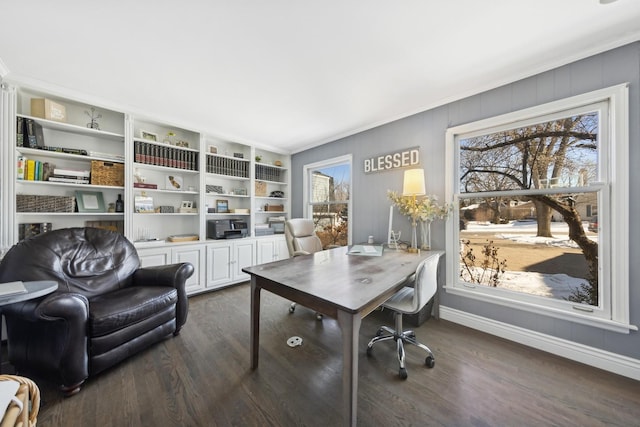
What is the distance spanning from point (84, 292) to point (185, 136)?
7.71 feet

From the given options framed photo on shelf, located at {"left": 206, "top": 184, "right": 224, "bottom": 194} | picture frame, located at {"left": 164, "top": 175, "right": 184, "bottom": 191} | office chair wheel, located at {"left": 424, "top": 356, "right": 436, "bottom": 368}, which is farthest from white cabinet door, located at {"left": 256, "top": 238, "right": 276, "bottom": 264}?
office chair wheel, located at {"left": 424, "top": 356, "right": 436, "bottom": 368}

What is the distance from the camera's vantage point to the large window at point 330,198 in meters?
3.61

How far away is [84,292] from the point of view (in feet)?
6.21

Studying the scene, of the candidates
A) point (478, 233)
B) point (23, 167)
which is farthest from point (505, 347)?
point (23, 167)

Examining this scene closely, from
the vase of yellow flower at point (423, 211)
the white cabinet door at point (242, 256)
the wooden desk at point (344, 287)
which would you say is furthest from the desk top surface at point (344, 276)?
the white cabinet door at point (242, 256)

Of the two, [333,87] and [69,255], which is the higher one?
[333,87]

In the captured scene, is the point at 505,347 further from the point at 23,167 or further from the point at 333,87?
the point at 23,167

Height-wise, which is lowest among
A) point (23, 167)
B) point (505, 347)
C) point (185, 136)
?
point (505, 347)

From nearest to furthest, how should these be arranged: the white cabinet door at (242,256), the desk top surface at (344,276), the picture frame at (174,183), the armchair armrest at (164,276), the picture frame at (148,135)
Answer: the desk top surface at (344,276) → the armchair armrest at (164,276) → the picture frame at (148,135) → the picture frame at (174,183) → the white cabinet door at (242,256)

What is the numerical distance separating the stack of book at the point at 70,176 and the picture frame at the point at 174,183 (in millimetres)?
795

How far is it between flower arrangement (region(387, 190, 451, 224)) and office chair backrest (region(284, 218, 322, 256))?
1241mm

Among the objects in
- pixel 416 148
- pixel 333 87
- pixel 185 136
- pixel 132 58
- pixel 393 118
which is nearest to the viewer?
pixel 132 58

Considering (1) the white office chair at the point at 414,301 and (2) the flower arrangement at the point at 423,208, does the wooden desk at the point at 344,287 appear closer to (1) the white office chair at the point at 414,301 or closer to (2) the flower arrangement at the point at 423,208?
(1) the white office chair at the point at 414,301

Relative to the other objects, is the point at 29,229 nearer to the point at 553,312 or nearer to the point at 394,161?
the point at 394,161
